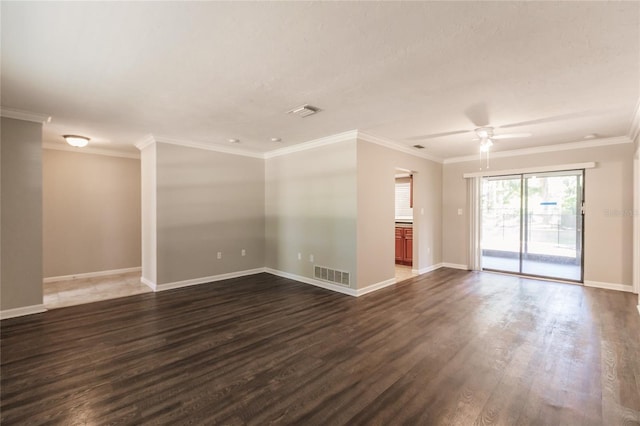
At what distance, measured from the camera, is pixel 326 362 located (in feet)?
8.40

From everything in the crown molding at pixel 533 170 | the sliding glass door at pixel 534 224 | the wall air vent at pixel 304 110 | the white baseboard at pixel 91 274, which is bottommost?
the white baseboard at pixel 91 274

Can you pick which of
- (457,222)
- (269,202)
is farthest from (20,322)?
(457,222)

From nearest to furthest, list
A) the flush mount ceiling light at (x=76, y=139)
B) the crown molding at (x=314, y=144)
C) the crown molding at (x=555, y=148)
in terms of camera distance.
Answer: the crown molding at (x=314, y=144) → the flush mount ceiling light at (x=76, y=139) → the crown molding at (x=555, y=148)

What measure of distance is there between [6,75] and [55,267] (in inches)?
168

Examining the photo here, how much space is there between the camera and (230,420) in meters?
1.85

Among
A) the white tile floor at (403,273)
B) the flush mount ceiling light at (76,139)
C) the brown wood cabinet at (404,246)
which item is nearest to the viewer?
the flush mount ceiling light at (76,139)

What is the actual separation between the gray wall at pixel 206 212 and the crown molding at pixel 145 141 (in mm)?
174

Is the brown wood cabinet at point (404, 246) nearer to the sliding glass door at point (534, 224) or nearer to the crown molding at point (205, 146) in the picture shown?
the sliding glass door at point (534, 224)

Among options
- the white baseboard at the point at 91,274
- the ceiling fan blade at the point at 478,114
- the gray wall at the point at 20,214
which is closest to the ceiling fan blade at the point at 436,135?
the ceiling fan blade at the point at 478,114

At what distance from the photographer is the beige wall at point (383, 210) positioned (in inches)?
184

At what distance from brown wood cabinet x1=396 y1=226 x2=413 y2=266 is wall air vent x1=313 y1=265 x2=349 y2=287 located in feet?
9.13

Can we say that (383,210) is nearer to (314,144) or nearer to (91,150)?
(314,144)

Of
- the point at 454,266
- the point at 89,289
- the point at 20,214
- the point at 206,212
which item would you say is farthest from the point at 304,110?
the point at 454,266

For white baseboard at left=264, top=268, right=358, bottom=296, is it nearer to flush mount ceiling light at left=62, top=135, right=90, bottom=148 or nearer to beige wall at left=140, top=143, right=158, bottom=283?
beige wall at left=140, top=143, right=158, bottom=283
